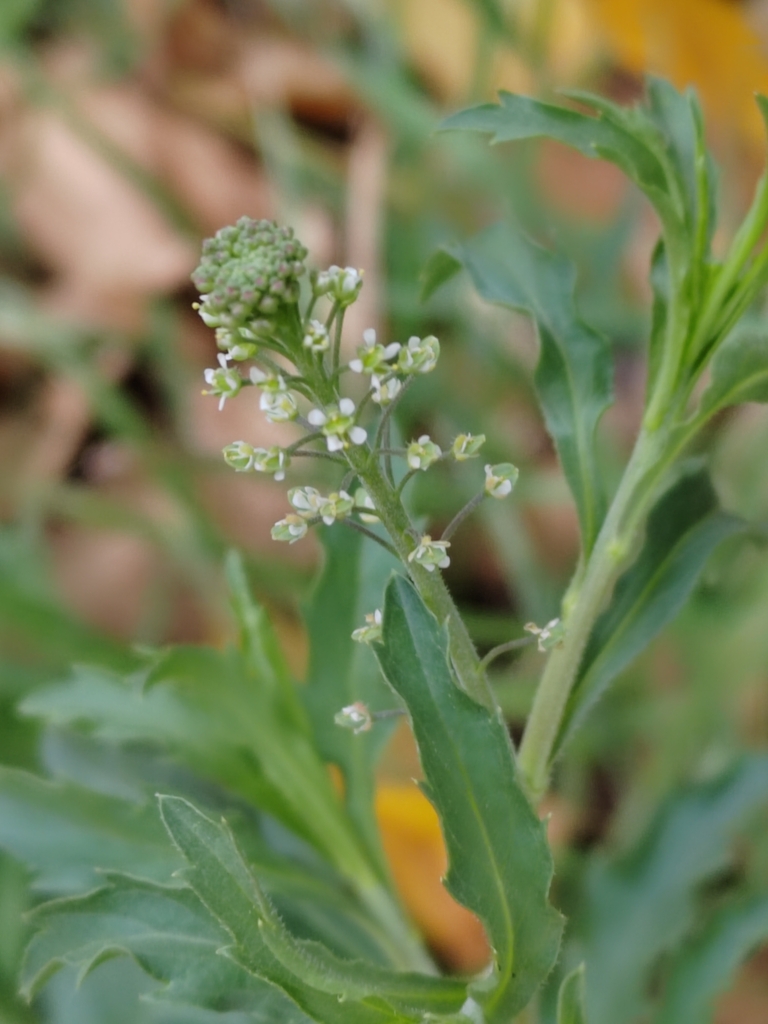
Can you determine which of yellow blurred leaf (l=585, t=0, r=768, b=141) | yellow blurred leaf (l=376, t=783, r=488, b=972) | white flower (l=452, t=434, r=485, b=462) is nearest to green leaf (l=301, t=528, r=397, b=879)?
white flower (l=452, t=434, r=485, b=462)

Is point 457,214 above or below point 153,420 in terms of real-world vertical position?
above

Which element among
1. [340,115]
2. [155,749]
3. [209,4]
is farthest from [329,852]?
[209,4]

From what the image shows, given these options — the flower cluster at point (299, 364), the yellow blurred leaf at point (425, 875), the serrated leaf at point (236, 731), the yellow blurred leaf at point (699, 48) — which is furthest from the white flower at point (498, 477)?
the yellow blurred leaf at point (699, 48)

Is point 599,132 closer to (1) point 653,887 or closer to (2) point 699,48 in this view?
(1) point 653,887

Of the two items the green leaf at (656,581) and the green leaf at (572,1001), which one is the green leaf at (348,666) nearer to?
the green leaf at (656,581)

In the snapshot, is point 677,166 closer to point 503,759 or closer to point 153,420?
point 503,759

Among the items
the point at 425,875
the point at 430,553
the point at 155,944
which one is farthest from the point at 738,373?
the point at 425,875
